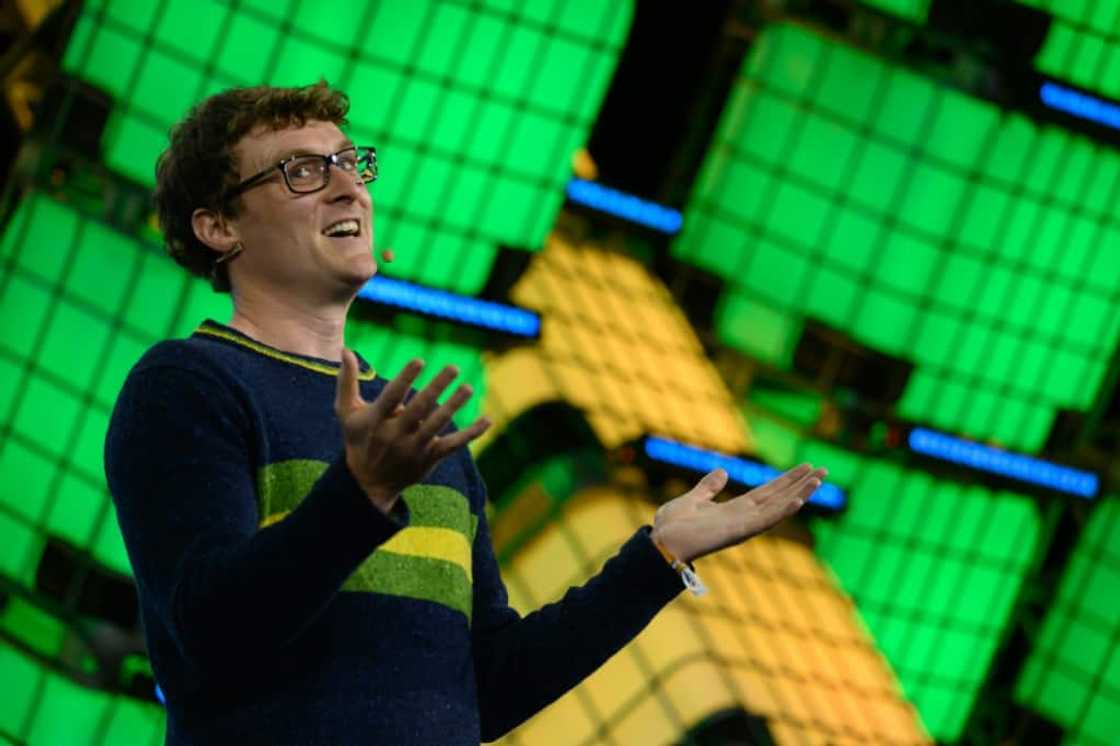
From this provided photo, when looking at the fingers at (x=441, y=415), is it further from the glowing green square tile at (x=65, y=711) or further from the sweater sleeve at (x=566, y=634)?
the glowing green square tile at (x=65, y=711)

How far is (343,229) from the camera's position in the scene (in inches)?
148

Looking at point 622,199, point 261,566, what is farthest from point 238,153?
point 622,199

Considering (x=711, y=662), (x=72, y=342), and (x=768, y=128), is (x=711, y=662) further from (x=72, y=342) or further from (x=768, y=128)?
(x=768, y=128)

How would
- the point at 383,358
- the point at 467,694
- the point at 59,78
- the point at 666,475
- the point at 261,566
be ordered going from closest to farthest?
the point at 261,566
the point at 467,694
the point at 59,78
the point at 383,358
the point at 666,475

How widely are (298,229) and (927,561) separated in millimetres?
15634

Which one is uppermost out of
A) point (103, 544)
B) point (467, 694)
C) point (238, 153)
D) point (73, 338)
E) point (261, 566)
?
point (238, 153)

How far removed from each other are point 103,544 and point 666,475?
4.54m

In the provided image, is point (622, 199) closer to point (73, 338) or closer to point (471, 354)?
point (471, 354)

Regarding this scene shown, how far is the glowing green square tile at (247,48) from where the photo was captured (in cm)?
1326

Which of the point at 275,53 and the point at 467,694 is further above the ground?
the point at 275,53

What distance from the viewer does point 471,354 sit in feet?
48.2

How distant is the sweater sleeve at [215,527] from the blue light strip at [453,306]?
10196 millimetres

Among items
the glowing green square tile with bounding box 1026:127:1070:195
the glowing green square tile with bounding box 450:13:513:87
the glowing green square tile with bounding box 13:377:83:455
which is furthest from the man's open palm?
the glowing green square tile with bounding box 1026:127:1070:195

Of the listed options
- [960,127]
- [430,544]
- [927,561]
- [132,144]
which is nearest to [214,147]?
[430,544]
